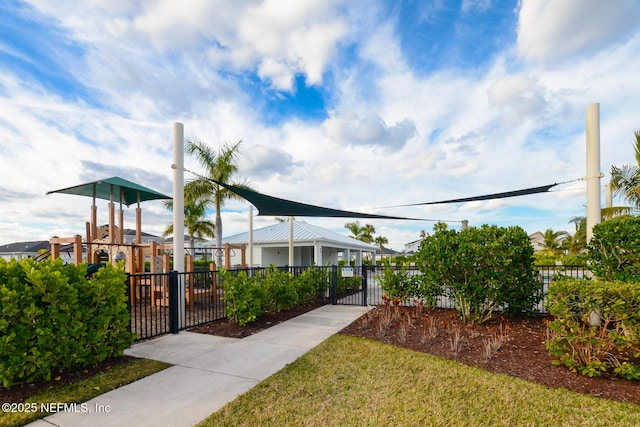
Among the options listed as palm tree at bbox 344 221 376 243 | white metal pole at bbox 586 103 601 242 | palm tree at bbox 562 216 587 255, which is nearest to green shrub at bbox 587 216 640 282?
white metal pole at bbox 586 103 601 242

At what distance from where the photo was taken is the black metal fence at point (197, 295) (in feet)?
17.9

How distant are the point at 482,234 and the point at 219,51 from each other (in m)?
7.19

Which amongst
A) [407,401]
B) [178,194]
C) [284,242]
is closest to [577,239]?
[284,242]

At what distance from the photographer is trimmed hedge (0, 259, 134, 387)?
299 cm

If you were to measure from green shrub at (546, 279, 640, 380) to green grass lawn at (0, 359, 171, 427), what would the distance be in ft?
15.2

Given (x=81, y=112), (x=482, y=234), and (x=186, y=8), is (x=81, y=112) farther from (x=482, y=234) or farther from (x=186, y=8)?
(x=482, y=234)

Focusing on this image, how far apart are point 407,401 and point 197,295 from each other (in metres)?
7.04

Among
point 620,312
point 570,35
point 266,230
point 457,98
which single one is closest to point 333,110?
point 457,98

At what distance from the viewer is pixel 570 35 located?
18.3 ft

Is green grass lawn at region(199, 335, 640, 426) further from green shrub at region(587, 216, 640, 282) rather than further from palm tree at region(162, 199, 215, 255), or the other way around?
palm tree at region(162, 199, 215, 255)

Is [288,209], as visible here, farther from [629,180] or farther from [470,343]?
[629,180]

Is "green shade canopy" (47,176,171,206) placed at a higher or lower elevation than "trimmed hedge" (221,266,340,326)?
higher

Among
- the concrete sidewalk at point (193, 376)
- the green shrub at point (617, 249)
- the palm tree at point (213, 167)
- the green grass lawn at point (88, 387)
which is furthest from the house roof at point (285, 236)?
the green grass lawn at point (88, 387)

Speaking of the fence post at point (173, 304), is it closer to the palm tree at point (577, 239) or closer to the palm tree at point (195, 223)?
the palm tree at point (195, 223)
